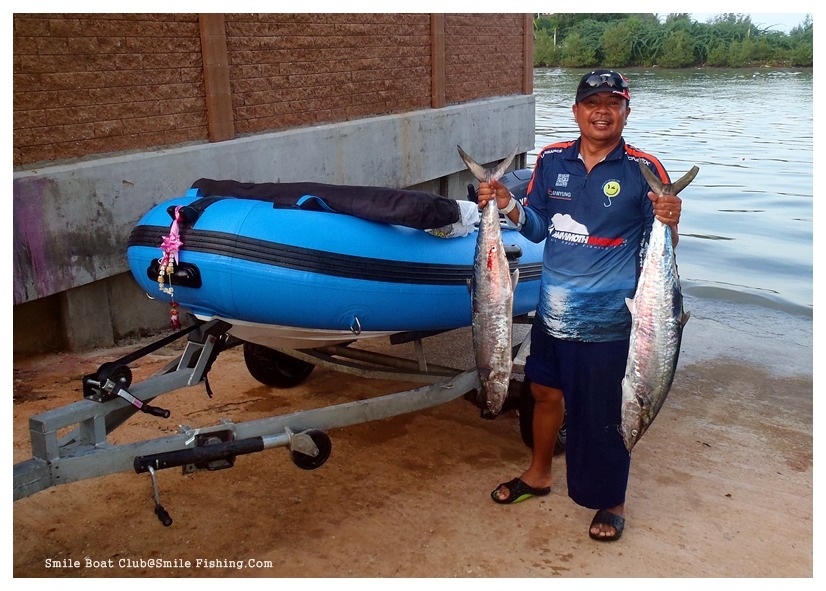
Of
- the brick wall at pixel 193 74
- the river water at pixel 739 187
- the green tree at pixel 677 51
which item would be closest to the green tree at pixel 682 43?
the green tree at pixel 677 51

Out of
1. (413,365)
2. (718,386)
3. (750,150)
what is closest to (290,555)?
(413,365)

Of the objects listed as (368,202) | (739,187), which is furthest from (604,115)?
(739,187)

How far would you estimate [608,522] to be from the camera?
12.0 ft

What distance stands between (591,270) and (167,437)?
185cm

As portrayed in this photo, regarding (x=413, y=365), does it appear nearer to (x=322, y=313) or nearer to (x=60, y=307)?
(x=322, y=313)

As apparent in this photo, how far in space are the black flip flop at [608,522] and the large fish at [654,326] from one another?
653mm

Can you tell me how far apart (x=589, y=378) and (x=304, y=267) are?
4.51 ft

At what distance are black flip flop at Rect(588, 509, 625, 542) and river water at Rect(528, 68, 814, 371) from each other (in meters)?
3.74

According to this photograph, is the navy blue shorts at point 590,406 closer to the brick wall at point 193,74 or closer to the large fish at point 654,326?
the large fish at point 654,326

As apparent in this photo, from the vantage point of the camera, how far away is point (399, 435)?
185 inches

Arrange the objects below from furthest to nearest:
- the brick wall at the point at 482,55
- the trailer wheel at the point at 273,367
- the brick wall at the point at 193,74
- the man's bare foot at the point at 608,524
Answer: the brick wall at the point at 482,55
the brick wall at the point at 193,74
the trailer wheel at the point at 273,367
the man's bare foot at the point at 608,524

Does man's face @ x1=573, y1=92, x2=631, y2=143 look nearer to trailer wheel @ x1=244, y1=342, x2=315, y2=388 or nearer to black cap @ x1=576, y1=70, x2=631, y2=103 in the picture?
black cap @ x1=576, y1=70, x2=631, y2=103

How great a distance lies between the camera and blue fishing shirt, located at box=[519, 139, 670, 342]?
3355mm

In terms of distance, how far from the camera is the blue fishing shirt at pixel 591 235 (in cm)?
336
